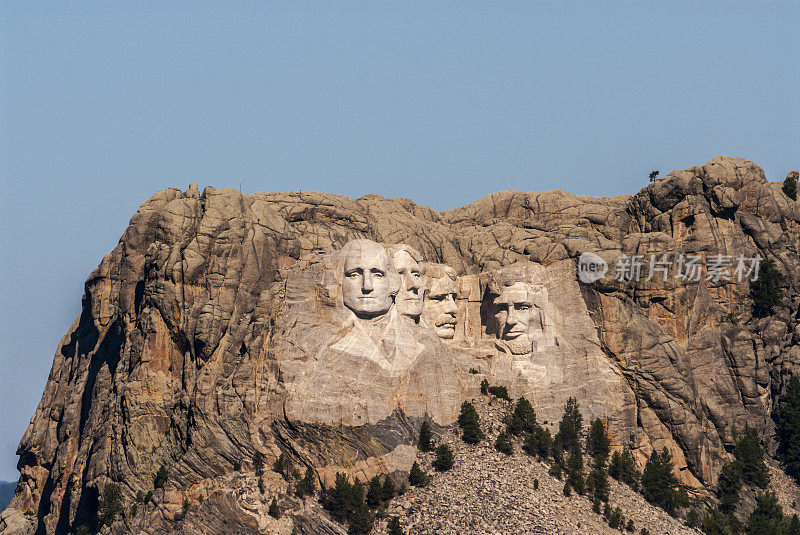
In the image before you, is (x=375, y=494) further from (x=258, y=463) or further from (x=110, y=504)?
(x=110, y=504)

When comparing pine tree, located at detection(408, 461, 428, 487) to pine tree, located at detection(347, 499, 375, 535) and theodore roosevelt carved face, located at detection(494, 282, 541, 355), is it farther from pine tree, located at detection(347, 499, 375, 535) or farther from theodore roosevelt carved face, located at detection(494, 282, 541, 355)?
theodore roosevelt carved face, located at detection(494, 282, 541, 355)

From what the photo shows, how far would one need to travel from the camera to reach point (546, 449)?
104 metres

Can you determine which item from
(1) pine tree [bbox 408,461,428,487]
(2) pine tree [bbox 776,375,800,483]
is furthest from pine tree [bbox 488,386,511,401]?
(2) pine tree [bbox 776,375,800,483]

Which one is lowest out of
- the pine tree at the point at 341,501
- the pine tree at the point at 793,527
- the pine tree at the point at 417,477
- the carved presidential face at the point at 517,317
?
the pine tree at the point at 793,527

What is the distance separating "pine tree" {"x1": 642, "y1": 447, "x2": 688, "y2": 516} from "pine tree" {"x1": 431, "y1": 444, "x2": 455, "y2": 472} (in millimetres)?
15903

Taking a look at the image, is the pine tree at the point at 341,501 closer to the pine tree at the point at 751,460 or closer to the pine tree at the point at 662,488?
the pine tree at the point at 662,488

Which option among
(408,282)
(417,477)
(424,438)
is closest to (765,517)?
(424,438)

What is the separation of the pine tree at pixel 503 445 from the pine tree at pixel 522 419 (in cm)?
220

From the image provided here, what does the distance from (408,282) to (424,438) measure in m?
12.7

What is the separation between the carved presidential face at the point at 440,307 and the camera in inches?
4360

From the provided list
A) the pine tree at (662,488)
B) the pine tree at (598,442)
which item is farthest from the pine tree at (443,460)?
the pine tree at (662,488)

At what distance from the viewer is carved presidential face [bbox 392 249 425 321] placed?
4178 inches

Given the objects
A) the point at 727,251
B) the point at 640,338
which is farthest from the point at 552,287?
the point at 727,251

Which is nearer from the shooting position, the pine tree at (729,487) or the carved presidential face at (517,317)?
the pine tree at (729,487)
